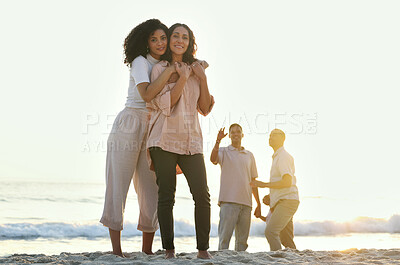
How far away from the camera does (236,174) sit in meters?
5.48

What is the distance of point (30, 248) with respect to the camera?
27.9 feet

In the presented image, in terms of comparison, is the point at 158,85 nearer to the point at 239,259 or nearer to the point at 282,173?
the point at 239,259

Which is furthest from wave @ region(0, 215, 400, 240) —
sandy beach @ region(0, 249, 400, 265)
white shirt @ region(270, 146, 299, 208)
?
sandy beach @ region(0, 249, 400, 265)

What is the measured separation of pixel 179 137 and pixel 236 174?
7.30ft

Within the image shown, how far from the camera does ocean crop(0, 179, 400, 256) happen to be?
9.30 metres

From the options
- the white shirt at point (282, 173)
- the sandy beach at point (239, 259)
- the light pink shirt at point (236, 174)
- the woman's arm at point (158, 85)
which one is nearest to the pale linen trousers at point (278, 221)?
the white shirt at point (282, 173)

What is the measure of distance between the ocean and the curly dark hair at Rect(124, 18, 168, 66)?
5.00 m

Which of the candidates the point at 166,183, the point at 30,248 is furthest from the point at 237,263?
the point at 30,248

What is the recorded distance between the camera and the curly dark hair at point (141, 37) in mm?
3604

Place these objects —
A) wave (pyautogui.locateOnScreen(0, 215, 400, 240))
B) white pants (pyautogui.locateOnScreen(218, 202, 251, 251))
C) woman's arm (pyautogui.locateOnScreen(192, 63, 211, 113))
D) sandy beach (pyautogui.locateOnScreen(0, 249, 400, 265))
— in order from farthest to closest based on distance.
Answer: wave (pyautogui.locateOnScreen(0, 215, 400, 240)), white pants (pyautogui.locateOnScreen(218, 202, 251, 251)), woman's arm (pyautogui.locateOnScreen(192, 63, 211, 113)), sandy beach (pyautogui.locateOnScreen(0, 249, 400, 265))

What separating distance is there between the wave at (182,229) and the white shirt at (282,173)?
6.82 m

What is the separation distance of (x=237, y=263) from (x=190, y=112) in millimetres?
1160

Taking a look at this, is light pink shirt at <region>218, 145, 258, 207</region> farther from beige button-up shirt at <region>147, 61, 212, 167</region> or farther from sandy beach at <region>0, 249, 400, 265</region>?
beige button-up shirt at <region>147, 61, 212, 167</region>

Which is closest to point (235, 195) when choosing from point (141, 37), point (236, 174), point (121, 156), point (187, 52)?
point (236, 174)
